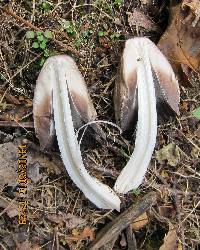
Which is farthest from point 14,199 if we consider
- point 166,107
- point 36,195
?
point 166,107

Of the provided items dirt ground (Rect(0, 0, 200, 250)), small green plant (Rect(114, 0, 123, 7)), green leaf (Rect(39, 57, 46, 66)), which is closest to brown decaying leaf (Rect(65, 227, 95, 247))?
dirt ground (Rect(0, 0, 200, 250))

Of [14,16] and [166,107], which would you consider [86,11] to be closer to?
[14,16]

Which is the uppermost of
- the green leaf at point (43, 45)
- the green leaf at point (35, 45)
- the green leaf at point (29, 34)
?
the green leaf at point (29, 34)

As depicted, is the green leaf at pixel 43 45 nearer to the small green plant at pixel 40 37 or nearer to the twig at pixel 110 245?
the small green plant at pixel 40 37

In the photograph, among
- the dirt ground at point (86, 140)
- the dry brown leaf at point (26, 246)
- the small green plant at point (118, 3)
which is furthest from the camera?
the small green plant at point (118, 3)

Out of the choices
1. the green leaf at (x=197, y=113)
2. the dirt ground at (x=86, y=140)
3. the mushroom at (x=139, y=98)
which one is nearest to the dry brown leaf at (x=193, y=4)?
the dirt ground at (x=86, y=140)

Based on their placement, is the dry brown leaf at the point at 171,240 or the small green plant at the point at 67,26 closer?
the dry brown leaf at the point at 171,240
